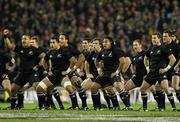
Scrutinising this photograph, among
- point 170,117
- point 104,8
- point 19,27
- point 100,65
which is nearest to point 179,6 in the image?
point 104,8

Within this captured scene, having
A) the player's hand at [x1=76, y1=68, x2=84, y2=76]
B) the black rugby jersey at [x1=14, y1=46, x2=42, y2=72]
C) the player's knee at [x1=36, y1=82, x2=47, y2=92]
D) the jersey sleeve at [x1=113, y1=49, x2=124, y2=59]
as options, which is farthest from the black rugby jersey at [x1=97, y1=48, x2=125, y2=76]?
the black rugby jersey at [x1=14, y1=46, x2=42, y2=72]

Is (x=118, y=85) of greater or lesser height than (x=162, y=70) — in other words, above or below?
below

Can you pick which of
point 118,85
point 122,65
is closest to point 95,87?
point 118,85

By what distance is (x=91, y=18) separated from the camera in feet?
119

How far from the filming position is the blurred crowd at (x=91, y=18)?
35031mm

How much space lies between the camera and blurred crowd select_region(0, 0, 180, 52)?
115ft

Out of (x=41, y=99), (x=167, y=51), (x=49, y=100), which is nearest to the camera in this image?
(x=167, y=51)

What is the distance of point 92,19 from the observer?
36.2m

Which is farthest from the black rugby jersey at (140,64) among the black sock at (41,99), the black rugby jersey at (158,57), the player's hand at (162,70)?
the black sock at (41,99)

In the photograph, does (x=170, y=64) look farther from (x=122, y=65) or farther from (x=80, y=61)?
(x=80, y=61)

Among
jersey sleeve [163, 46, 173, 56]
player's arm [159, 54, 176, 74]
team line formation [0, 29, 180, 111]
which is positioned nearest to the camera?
player's arm [159, 54, 176, 74]

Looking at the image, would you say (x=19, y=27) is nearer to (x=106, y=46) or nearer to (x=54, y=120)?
(x=106, y=46)

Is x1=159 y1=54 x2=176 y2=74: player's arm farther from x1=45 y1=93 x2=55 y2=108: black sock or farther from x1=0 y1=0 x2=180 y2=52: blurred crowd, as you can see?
x1=0 y1=0 x2=180 y2=52: blurred crowd

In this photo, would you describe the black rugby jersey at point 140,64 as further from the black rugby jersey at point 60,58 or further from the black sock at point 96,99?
the black rugby jersey at point 60,58
